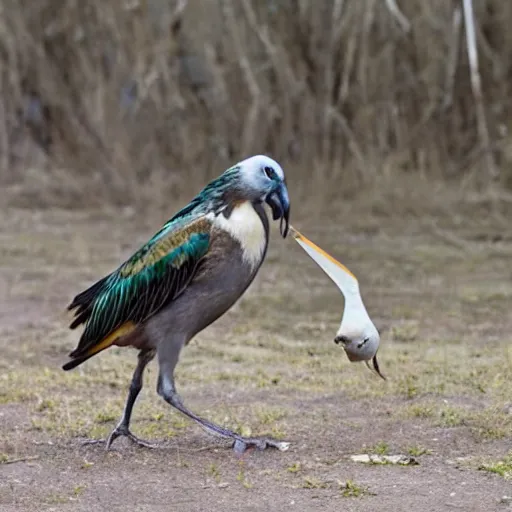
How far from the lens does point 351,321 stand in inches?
170

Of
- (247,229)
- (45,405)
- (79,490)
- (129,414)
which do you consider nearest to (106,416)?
(45,405)

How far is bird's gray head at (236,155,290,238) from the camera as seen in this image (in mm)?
4199

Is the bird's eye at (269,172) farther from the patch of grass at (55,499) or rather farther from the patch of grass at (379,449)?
the patch of grass at (55,499)

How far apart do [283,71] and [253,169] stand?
6884 millimetres

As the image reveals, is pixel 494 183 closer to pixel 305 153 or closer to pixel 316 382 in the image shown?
pixel 305 153

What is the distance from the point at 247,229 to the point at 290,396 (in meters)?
1.29

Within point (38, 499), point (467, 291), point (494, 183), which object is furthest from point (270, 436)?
point (494, 183)

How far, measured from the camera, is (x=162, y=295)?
424 centimetres

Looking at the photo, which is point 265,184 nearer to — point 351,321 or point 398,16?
point 351,321

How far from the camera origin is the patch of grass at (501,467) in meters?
3.97

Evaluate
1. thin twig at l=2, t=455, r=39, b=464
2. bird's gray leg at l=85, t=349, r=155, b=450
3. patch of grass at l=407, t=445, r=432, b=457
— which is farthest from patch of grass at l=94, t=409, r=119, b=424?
patch of grass at l=407, t=445, r=432, b=457

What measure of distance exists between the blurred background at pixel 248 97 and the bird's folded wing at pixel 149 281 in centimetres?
621

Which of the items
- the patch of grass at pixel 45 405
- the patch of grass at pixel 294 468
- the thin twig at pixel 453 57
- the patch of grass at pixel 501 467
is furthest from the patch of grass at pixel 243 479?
the thin twig at pixel 453 57

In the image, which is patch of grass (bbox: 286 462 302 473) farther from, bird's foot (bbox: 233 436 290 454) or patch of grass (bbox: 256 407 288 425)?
patch of grass (bbox: 256 407 288 425)
